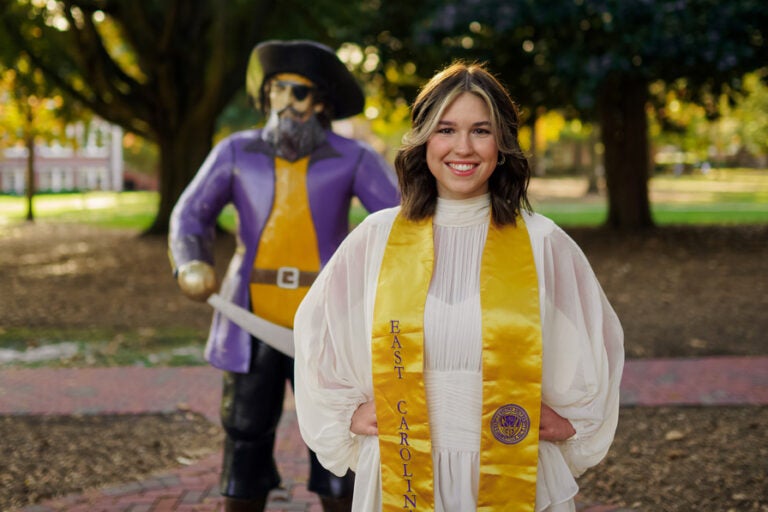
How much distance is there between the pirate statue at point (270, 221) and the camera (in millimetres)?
3127

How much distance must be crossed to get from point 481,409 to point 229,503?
155cm

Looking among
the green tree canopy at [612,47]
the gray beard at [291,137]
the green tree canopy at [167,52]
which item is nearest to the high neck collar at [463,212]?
the gray beard at [291,137]

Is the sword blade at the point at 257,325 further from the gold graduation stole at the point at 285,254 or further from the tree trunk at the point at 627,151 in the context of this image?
the tree trunk at the point at 627,151

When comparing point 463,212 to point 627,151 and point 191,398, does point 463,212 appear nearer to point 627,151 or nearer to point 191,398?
point 191,398

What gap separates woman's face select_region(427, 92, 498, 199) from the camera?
2051 millimetres

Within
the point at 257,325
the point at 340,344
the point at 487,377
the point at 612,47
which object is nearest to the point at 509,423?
the point at 487,377

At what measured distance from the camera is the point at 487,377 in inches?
78.7

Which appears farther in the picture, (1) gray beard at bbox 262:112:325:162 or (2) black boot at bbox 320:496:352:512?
(2) black boot at bbox 320:496:352:512

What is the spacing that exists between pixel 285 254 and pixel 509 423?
1.35 m

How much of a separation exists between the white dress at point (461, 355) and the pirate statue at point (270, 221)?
0.92 m

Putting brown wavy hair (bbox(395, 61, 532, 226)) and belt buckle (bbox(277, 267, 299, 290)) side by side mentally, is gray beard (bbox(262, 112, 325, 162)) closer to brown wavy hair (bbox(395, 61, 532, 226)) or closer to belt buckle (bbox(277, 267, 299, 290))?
belt buckle (bbox(277, 267, 299, 290))

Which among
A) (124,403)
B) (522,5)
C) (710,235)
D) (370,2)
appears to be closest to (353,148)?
(124,403)

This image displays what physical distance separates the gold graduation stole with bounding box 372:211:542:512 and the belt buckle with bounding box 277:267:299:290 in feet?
3.57

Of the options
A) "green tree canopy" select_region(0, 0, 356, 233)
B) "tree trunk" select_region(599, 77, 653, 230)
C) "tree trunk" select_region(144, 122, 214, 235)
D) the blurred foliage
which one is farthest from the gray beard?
"tree trunk" select_region(144, 122, 214, 235)
